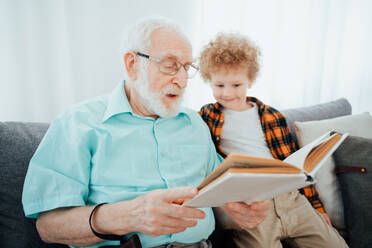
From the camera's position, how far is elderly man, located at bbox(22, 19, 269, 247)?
0.81 metres

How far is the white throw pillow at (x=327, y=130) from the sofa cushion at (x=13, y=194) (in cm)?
158

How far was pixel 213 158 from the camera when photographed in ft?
4.36

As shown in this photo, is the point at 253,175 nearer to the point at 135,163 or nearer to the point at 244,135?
the point at 135,163

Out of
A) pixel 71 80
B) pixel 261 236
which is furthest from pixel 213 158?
pixel 71 80

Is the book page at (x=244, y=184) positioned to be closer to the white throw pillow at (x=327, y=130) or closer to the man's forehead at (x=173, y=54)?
the man's forehead at (x=173, y=54)

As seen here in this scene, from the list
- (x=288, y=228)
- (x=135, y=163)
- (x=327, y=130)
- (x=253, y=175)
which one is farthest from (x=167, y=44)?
(x=327, y=130)

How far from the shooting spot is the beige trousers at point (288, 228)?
4.05 ft

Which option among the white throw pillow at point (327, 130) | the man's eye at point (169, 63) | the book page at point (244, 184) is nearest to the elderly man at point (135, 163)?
the man's eye at point (169, 63)

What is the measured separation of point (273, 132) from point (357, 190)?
1.90 ft

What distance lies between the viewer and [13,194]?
3.12 feet

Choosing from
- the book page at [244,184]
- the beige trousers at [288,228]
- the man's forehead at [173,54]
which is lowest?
the beige trousers at [288,228]

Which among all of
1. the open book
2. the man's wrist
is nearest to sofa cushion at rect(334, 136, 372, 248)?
the open book

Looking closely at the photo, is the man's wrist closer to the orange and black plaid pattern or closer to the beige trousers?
the beige trousers

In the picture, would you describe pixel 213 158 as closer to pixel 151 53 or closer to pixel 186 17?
pixel 151 53
